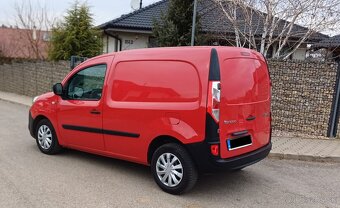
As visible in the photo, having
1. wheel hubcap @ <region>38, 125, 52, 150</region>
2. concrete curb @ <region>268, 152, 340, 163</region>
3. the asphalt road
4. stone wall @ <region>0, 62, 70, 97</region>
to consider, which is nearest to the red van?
the asphalt road

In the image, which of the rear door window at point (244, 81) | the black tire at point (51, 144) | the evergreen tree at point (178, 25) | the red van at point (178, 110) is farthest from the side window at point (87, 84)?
the evergreen tree at point (178, 25)

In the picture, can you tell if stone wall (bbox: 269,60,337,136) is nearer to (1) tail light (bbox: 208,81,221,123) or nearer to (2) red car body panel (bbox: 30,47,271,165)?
(2) red car body panel (bbox: 30,47,271,165)

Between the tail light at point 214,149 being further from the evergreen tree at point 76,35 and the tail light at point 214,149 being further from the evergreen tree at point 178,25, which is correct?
the evergreen tree at point 76,35

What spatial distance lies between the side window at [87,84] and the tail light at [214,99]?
6.20 feet

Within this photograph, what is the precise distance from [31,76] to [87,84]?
11.6 m

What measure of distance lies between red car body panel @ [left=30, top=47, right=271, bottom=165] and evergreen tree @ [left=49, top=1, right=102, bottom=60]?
8767 mm

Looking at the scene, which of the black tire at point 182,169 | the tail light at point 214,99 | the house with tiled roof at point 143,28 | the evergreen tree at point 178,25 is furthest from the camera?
the house with tiled roof at point 143,28

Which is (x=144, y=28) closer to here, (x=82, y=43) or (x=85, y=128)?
(x=82, y=43)

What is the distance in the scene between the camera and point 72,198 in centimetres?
397

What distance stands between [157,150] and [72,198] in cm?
120

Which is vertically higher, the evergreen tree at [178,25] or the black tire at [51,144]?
the evergreen tree at [178,25]

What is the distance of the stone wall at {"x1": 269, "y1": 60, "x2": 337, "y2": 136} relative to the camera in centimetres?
739

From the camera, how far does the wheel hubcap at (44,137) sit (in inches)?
230

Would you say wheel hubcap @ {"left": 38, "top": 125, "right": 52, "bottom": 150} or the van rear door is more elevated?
the van rear door
